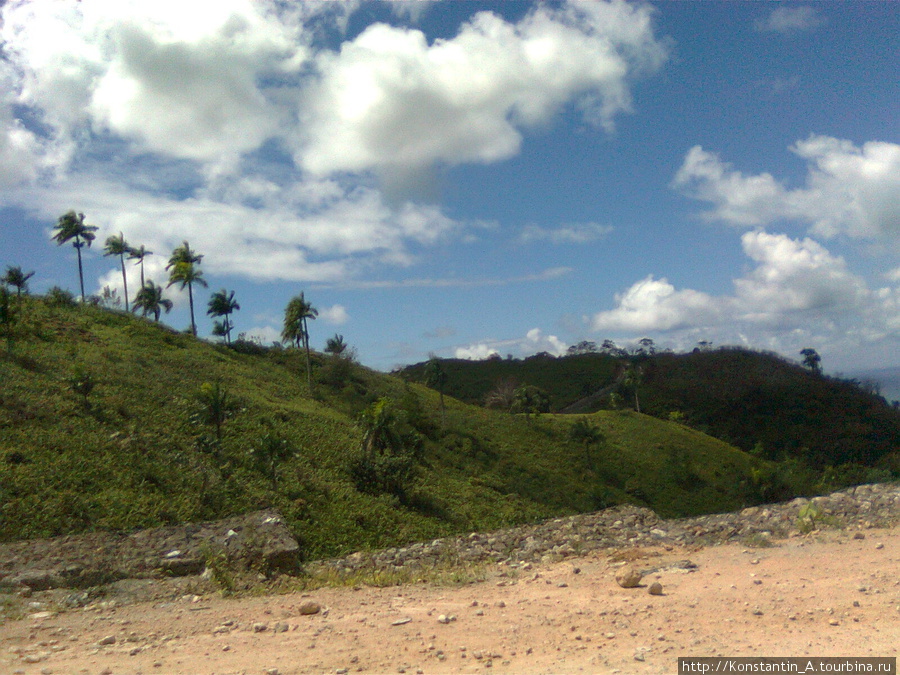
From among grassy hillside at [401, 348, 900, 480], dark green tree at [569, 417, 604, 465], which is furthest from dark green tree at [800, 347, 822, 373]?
dark green tree at [569, 417, 604, 465]

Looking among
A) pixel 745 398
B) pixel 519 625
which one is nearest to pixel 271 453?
pixel 519 625

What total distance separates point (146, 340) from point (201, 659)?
5023 centimetres

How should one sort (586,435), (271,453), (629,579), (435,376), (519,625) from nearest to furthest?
(519,625)
(629,579)
(271,453)
(586,435)
(435,376)

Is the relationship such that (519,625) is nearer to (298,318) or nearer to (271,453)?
(271,453)

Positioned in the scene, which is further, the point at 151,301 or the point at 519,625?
the point at 151,301

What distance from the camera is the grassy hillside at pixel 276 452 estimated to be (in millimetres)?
24297

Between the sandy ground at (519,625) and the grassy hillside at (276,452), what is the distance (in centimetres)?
1462

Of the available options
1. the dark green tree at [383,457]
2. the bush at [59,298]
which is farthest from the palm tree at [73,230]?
the dark green tree at [383,457]

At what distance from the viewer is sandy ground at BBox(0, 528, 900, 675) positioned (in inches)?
221

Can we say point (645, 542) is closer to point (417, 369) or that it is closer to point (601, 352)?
point (417, 369)

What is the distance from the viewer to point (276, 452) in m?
29.5

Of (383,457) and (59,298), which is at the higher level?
(59,298)

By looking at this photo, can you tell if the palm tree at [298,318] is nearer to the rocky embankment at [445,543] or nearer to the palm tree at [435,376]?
the palm tree at [435,376]

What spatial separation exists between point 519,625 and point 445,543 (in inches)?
336
